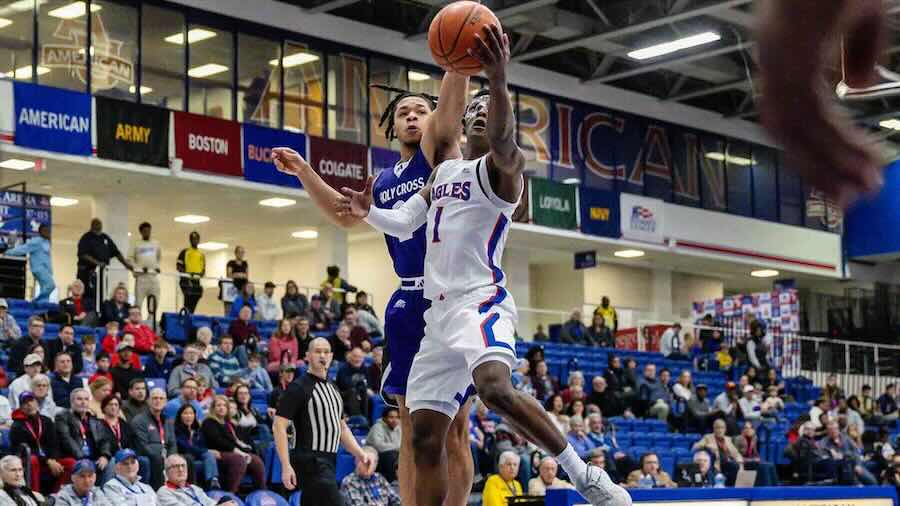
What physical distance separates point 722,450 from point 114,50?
14250mm

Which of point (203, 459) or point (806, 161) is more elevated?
point (806, 161)

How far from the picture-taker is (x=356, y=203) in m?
6.12

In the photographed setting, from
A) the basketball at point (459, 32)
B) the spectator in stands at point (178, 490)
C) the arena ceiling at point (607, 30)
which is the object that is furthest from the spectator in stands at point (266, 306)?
the basketball at point (459, 32)

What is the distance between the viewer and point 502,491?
50.6ft

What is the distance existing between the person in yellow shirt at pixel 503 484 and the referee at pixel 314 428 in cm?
568

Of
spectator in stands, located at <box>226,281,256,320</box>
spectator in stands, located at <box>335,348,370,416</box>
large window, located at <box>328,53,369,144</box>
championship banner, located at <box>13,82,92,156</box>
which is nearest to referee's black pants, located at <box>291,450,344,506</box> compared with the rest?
spectator in stands, located at <box>335,348,370,416</box>

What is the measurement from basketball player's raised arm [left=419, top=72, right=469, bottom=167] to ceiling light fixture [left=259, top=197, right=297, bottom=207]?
2277 cm

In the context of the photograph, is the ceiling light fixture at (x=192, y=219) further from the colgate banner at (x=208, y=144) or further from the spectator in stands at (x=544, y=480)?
the spectator in stands at (x=544, y=480)

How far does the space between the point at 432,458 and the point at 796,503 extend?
429 centimetres

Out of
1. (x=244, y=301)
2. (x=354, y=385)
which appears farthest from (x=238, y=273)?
(x=354, y=385)

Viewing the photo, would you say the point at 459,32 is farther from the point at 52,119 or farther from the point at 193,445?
the point at 52,119

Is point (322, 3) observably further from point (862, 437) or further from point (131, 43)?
point (862, 437)

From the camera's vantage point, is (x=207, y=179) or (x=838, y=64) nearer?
(x=838, y=64)

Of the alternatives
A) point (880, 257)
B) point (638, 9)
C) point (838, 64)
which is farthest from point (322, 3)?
point (838, 64)
